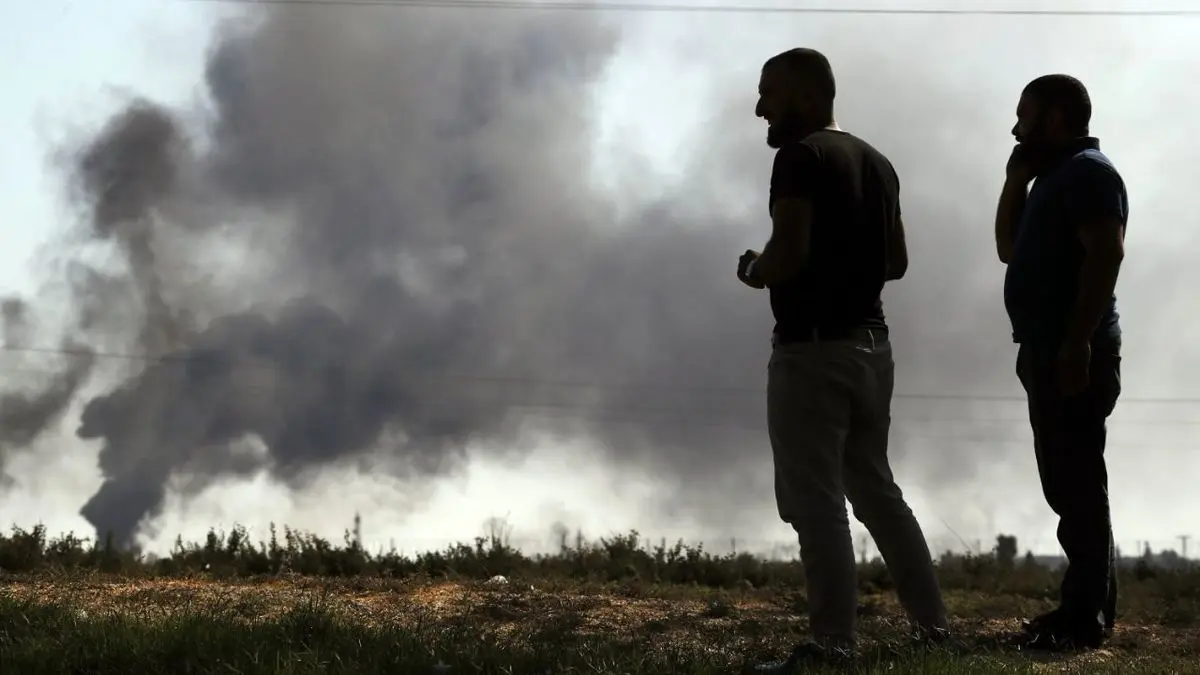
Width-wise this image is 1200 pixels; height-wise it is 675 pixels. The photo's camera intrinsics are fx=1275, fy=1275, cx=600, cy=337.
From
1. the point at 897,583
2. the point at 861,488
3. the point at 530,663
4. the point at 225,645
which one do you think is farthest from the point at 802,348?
the point at 225,645

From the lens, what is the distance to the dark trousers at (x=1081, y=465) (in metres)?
5.31

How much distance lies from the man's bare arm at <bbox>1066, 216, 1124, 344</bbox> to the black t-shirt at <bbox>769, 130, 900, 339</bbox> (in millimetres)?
993

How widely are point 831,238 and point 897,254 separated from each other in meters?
0.59

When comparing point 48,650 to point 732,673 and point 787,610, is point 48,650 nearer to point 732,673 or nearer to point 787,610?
point 732,673

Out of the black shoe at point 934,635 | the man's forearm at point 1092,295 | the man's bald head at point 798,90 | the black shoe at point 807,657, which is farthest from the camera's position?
the man's forearm at point 1092,295

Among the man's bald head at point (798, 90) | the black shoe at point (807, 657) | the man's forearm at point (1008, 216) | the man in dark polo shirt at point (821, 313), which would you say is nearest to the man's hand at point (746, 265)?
the man in dark polo shirt at point (821, 313)

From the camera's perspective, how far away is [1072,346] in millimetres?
5078

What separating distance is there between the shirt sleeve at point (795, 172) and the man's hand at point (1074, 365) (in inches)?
57.3

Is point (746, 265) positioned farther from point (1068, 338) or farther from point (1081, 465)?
point (1081, 465)

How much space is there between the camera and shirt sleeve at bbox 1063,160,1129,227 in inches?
203

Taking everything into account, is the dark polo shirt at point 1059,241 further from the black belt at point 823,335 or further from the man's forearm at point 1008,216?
the black belt at point 823,335

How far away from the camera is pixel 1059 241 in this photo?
17.4ft

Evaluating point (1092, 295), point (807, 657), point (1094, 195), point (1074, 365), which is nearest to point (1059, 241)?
point (1094, 195)

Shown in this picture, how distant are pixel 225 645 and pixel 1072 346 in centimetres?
340
